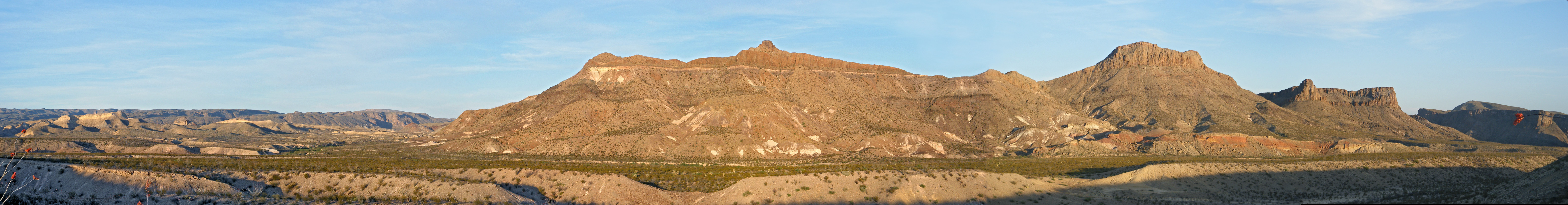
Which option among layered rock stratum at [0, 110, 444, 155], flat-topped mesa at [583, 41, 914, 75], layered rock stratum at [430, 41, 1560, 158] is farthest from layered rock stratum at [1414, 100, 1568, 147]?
layered rock stratum at [0, 110, 444, 155]

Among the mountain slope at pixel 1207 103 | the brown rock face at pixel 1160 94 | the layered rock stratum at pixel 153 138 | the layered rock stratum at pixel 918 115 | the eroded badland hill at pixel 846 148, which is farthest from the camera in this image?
the brown rock face at pixel 1160 94

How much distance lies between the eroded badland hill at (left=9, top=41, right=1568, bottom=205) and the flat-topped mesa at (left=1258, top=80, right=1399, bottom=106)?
22.4 inches

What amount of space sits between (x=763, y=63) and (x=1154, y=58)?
87.8 meters

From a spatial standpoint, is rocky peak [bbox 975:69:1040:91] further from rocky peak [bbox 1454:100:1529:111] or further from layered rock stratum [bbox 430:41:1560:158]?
rocky peak [bbox 1454:100:1529:111]

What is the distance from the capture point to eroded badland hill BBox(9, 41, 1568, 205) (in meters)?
46.7

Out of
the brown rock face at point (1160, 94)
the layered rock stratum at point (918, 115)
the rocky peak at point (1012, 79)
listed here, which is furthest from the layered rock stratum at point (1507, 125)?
the rocky peak at point (1012, 79)

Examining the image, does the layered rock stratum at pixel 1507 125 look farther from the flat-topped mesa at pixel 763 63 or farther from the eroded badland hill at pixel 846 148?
the flat-topped mesa at pixel 763 63

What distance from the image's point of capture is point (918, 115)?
127 meters

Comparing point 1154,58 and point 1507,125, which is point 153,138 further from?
point 1507,125

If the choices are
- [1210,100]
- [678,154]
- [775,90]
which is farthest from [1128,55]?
[678,154]

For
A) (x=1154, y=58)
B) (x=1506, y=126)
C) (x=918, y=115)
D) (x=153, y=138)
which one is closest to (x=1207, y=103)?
(x=1154, y=58)

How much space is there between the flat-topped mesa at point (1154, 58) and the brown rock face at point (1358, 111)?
61.4ft

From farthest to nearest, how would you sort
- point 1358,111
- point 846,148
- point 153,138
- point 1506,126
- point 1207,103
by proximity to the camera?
point 1358,111
point 153,138
point 1506,126
point 1207,103
point 846,148

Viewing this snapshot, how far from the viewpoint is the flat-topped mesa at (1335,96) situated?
492 ft
